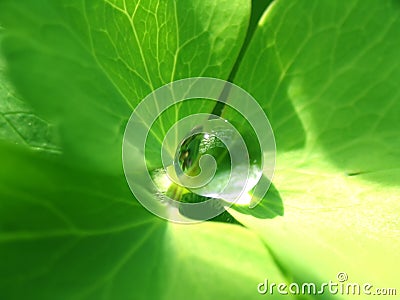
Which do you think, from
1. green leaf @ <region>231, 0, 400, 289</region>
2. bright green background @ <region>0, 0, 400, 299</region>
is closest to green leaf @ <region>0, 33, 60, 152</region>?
bright green background @ <region>0, 0, 400, 299</region>

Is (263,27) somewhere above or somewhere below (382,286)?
above

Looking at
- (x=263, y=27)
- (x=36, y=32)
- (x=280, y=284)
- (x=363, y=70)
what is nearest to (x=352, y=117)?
(x=363, y=70)

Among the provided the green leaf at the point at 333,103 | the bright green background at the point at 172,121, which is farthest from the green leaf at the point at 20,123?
the green leaf at the point at 333,103

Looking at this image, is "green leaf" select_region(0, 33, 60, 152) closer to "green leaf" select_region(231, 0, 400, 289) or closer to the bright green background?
the bright green background

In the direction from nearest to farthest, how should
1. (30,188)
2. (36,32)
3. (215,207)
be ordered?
(30,188) < (36,32) < (215,207)

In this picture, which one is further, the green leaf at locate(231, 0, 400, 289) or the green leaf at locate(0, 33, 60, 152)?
the green leaf at locate(231, 0, 400, 289)

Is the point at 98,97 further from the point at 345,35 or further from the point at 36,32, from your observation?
the point at 345,35

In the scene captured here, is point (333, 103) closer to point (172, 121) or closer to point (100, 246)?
point (172, 121)

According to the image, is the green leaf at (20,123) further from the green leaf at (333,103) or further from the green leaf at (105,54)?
the green leaf at (333,103)
